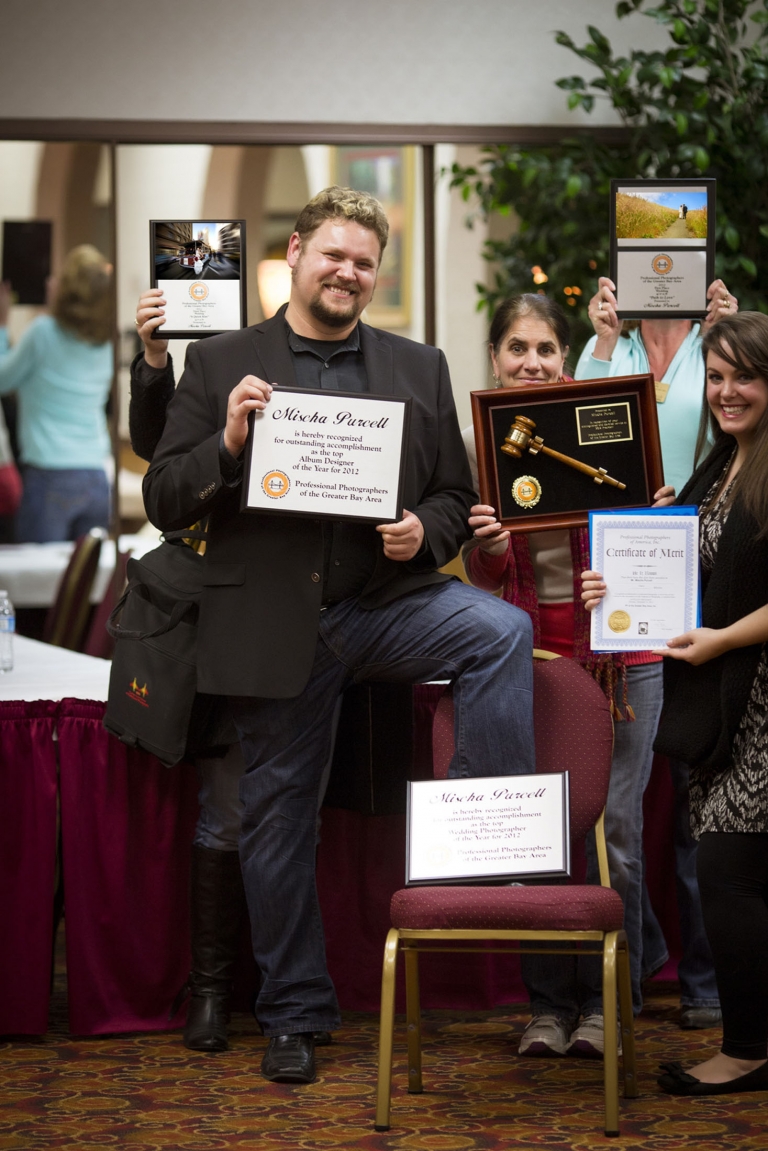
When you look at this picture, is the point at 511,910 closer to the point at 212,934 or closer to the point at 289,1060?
the point at 289,1060

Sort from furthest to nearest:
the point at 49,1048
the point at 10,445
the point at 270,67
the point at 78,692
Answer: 1. the point at 10,445
2. the point at 270,67
3. the point at 78,692
4. the point at 49,1048

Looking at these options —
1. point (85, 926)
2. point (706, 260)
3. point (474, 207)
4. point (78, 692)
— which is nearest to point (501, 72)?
point (474, 207)

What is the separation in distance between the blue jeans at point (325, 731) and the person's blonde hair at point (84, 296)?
19.4 ft

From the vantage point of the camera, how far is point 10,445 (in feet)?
28.6

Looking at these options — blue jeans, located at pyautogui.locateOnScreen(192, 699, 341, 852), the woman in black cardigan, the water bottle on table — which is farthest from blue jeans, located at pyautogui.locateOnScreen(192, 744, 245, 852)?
the water bottle on table

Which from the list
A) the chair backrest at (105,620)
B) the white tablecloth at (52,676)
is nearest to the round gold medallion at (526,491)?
the white tablecloth at (52,676)

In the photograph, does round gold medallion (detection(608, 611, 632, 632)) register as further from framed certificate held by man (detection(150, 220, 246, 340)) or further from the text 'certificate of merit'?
Answer: framed certificate held by man (detection(150, 220, 246, 340))

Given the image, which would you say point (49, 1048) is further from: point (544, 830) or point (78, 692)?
point (544, 830)

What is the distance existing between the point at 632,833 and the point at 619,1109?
635mm

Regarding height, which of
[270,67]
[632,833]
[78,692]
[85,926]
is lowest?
[85,926]

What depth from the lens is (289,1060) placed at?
3.01 metres

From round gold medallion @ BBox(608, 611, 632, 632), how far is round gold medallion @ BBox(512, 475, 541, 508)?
0.33m

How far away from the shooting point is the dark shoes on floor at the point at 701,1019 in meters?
3.41

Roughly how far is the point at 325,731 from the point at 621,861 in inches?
28.5
